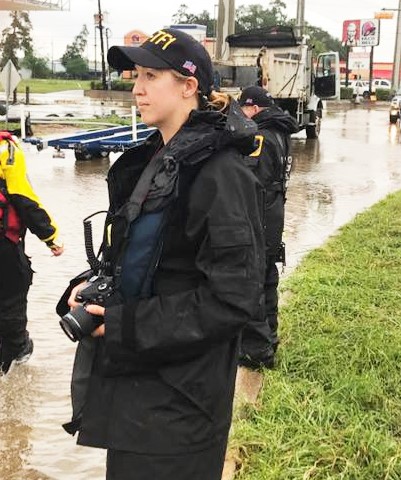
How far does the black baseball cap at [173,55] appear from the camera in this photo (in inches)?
82.9

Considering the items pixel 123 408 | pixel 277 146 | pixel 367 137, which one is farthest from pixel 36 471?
pixel 367 137

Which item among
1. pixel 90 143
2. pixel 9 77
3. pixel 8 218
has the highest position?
pixel 9 77

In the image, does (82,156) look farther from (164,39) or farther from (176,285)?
(176,285)

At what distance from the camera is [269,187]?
4559mm

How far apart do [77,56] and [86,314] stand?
103 meters

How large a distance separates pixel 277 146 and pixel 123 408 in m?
2.82

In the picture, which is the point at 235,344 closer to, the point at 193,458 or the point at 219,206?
the point at 193,458

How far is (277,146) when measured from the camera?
4.57 metres

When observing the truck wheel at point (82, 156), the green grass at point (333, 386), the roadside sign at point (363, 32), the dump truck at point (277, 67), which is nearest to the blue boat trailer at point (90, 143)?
the truck wheel at point (82, 156)

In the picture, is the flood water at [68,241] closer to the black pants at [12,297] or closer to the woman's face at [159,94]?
the black pants at [12,297]

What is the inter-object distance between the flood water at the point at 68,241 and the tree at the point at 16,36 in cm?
3378

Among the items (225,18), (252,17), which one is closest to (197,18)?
(252,17)

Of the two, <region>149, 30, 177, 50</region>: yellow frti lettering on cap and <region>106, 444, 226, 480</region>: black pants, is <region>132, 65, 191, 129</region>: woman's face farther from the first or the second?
<region>106, 444, 226, 480</region>: black pants

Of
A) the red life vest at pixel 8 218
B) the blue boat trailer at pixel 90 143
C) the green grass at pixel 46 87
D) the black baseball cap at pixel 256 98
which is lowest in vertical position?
the green grass at pixel 46 87
